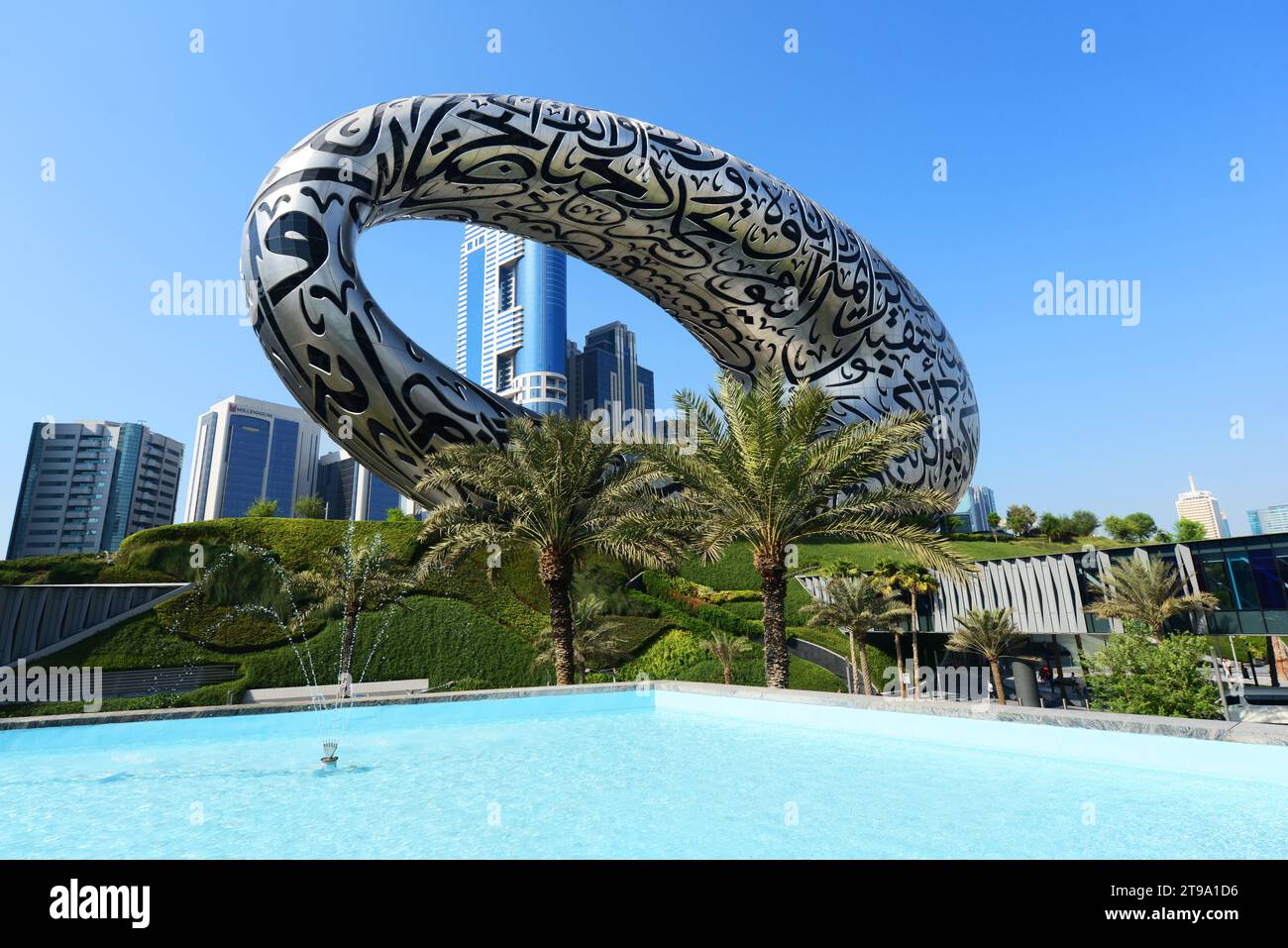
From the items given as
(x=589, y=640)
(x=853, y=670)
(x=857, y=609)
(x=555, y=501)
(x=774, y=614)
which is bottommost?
(x=853, y=670)

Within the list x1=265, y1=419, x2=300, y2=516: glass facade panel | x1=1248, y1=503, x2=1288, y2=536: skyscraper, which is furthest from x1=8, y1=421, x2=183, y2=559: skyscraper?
x1=1248, y1=503, x2=1288, y2=536: skyscraper

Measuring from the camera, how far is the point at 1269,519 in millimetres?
161625

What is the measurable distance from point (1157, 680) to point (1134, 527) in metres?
61.2

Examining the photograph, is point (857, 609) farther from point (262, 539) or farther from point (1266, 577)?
point (262, 539)

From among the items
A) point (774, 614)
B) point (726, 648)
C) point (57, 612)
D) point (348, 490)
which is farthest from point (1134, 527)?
point (348, 490)

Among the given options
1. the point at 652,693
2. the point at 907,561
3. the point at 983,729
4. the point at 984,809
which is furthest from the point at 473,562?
the point at 984,809

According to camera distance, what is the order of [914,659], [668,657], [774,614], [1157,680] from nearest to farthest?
1. [1157,680]
2. [774,614]
3. [668,657]
4. [914,659]

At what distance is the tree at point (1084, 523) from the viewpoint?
195 feet

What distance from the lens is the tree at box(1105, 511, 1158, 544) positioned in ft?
195

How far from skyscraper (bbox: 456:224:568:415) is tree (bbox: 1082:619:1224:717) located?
109435 millimetres

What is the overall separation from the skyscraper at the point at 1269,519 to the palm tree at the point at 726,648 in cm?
→ 14782

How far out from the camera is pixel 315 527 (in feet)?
77.6

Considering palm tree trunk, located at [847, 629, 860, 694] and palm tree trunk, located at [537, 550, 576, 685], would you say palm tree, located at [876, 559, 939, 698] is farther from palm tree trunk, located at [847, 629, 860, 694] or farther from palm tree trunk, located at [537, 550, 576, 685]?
palm tree trunk, located at [537, 550, 576, 685]

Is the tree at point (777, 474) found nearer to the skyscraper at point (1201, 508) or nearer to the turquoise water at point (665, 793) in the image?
the turquoise water at point (665, 793)
